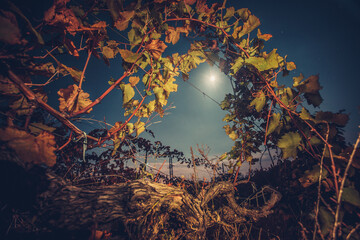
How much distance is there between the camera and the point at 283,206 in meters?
2.27

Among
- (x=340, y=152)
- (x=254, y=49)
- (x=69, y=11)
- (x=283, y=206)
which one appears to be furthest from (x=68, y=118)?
(x=283, y=206)

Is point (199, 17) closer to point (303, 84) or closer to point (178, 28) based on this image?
point (178, 28)

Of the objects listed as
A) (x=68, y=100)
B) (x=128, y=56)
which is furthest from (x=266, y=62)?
(x=68, y=100)

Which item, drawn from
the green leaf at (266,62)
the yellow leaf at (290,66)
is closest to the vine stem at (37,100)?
the green leaf at (266,62)

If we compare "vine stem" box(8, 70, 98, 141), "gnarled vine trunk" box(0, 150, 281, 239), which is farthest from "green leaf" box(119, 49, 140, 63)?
"gnarled vine trunk" box(0, 150, 281, 239)

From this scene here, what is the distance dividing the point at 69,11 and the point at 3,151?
3.09 feet

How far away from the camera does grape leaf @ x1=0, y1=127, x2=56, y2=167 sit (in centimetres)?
63

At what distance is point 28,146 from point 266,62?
6.29 ft

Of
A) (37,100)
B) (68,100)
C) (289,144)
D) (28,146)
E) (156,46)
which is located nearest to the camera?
(28,146)

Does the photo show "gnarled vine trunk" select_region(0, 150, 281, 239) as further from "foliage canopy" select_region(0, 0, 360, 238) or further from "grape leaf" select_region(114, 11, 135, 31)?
"grape leaf" select_region(114, 11, 135, 31)

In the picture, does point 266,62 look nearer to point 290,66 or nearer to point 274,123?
point 290,66

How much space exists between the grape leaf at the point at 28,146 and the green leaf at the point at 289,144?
1838 millimetres

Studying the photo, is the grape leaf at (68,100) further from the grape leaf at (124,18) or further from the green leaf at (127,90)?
the grape leaf at (124,18)

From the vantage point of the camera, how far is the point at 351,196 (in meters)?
1.06
